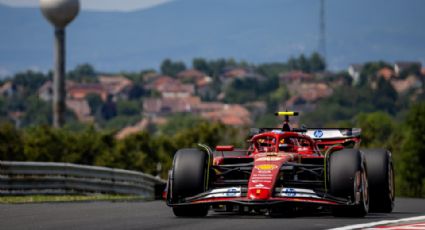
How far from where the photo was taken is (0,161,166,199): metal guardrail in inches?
1029

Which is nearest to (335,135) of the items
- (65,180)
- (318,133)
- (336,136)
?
(336,136)

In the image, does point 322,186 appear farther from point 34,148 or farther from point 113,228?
point 34,148

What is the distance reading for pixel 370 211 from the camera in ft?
66.9

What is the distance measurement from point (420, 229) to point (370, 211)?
4112 millimetres

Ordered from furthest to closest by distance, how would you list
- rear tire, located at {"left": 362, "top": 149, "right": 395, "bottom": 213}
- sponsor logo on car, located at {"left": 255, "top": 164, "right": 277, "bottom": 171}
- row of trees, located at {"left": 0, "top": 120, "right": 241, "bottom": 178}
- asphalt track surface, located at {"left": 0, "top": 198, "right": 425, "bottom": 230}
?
row of trees, located at {"left": 0, "top": 120, "right": 241, "bottom": 178} → rear tire, located at {"left": 362, "top": 149, "right": 395, "bottom": 213} → sponsor logo on car, located at {"left": 255, "top": 164, "right": 277, "bottom": 171} → asphalt track surface, located at {"left": 0, "top": 198, "right": 425, "bottom": 230}

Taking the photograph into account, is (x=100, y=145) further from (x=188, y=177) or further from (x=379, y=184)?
(x=188, y=177)

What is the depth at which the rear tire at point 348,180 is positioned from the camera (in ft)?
59.5

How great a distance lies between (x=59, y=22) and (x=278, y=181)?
7493 cm

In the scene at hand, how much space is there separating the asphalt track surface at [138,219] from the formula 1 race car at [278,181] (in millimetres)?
228

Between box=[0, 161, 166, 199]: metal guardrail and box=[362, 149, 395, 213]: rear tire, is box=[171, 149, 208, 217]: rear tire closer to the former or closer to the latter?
box=[362, 149, 395, 213]: rear tire

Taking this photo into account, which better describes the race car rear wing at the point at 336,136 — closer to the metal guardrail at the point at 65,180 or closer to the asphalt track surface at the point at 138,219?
the asphalt track surface at the point at 138,219

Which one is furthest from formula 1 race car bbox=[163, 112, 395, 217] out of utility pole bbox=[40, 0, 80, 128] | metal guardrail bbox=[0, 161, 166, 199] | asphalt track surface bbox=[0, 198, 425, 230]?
utility pole bbox=[40, 0, 80, 128]

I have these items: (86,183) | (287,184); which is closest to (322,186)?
(287,184)

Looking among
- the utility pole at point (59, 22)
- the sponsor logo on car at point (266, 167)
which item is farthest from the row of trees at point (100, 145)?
the sponsor logo on car at point (266, 167)
